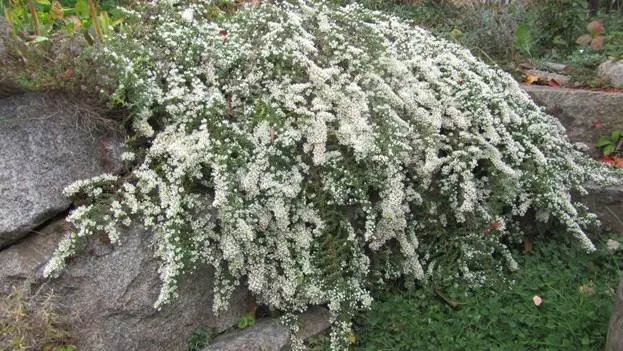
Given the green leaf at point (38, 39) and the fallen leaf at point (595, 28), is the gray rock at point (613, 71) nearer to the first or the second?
the fallen leaf at point (595, 28)

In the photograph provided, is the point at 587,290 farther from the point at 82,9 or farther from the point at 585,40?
the point at 82,9

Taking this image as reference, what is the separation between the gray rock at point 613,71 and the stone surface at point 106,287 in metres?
3.43

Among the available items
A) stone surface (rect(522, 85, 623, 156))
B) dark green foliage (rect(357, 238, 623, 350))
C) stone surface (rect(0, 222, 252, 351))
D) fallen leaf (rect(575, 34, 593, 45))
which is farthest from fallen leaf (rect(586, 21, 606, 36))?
stone surface (rect(0, 222, 252, 351))

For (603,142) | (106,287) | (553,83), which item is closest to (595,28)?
(553,83)

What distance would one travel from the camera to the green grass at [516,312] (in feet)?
9.71

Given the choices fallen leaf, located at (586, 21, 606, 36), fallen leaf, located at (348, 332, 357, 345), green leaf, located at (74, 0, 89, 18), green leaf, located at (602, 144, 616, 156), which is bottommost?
fallen leaf, located at (348, 332, 357, 345)

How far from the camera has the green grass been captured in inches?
117

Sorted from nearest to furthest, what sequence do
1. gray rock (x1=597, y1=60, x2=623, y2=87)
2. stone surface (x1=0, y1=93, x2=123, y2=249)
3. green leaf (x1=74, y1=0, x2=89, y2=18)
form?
stone surface (x1=0, y1=93, x2=123, y2=249) → green leaf (x1=74, y1=0, x2=89, y2=18) → gray rock (x1=597, y1=60, x2=623, y2=87)

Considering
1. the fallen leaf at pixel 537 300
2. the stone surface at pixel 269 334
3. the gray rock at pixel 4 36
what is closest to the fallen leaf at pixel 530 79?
the fallen leaf at pixel 537 300

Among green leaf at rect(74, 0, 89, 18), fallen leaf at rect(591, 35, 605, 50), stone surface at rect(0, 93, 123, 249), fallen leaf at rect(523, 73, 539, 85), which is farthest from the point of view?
fallen leaf at rect(591, 35, 605, 50)

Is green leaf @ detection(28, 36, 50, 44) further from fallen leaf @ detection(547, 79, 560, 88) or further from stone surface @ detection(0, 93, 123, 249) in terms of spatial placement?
fallen leaf @ detection(547, 79, 560, 88)

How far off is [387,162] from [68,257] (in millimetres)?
1481

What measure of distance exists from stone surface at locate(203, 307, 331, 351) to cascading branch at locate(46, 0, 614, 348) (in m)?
0.11

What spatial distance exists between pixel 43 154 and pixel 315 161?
121 centimetres
